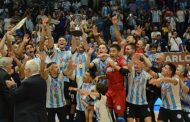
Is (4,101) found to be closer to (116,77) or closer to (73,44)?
(116,77)

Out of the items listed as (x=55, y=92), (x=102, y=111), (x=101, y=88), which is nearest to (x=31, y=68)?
(x=101, y=88)

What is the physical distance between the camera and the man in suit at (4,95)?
7.84 meters

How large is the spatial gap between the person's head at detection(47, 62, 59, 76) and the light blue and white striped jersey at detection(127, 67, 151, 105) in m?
1.55

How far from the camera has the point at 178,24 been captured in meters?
23.5

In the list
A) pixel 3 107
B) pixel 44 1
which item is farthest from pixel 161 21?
pixel 3 107

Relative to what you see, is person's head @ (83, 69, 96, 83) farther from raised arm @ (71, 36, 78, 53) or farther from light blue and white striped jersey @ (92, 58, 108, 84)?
raised arm @ (71, 36, 78, 53)

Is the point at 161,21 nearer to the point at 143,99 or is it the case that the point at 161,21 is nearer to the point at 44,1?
the point at 44,1

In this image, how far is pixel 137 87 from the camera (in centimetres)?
1013

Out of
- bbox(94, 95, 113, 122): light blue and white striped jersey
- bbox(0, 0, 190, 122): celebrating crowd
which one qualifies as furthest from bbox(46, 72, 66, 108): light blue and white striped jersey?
bbox(94, 95, 113, 122): light blue and white striped jersey

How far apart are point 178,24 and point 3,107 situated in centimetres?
1668

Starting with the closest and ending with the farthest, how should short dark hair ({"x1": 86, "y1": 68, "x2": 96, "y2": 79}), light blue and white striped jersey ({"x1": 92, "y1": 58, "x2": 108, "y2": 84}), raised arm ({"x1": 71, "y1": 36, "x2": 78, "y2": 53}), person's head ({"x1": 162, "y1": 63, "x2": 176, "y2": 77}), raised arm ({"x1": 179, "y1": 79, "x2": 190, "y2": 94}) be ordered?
1. person's head ({"x1": 162, "y1": 63, "x2": 176, "y2": 77})
2. raised arm ({"x1": 179, "y1": 79, "x2": 190, "y2": 94})
3. short dark hair ({"x1": 86, "y1": 68, "x2": 96, "y2": 79})
4. light blue and white striped jersey ({"x1": 92, "y1": 58, "x2": 108, "y2": 84})
5. raised arm ({"x1": 71, "y1": 36, "x2": 78, "y2": 53})

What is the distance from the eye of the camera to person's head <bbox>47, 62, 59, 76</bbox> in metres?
9.52

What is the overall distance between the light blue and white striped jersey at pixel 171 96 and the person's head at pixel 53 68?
2.16m

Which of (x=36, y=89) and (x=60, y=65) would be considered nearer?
(x=36, y=89)
